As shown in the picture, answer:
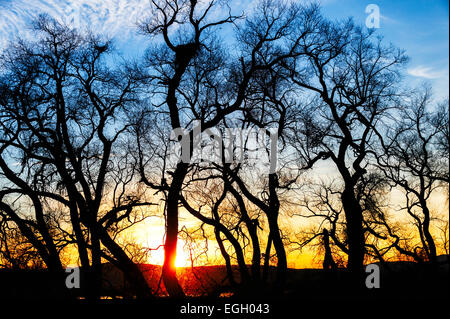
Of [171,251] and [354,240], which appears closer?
[171,251]

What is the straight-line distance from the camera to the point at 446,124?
731 inches

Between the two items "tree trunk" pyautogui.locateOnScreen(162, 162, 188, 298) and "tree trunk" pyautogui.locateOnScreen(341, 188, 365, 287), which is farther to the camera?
"tree trunk" pyautogui.locateOnScreen(341, 188, 365, 287)

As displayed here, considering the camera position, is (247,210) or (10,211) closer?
(10,211)

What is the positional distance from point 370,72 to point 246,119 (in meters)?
5.73

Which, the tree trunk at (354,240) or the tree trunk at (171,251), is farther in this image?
the tree trunk at (354,240)

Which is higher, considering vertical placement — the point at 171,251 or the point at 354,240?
the point at 354,240

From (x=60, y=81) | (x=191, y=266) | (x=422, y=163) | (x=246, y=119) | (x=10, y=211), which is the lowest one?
(x=191, y=266)

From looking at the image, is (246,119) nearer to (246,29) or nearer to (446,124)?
(246,29)

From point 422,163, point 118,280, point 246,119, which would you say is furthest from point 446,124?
point 118,280

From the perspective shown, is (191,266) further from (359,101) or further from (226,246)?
(359,101)

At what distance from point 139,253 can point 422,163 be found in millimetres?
15420
